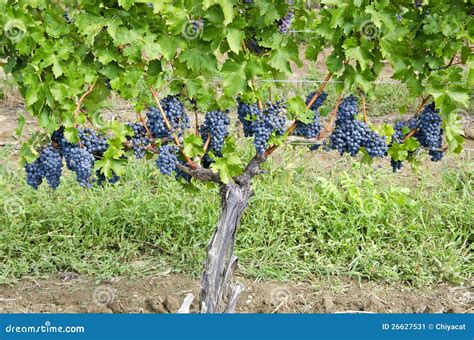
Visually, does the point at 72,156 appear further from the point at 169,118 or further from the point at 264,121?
the point at 264,121

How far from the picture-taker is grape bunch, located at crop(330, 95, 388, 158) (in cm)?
359

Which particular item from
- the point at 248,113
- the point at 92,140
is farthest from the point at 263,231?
the point at 92,140

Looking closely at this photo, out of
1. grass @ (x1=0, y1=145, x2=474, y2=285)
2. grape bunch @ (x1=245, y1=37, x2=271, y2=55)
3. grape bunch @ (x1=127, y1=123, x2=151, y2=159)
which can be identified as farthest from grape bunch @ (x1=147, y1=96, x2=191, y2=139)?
grass @ (x1=0, y1=145, x2=474, y2=285)

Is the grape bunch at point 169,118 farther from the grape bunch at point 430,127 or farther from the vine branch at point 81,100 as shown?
the grape bunch at point 430,127

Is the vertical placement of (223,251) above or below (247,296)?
above

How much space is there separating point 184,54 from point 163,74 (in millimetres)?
158

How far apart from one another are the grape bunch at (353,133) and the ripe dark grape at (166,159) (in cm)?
74

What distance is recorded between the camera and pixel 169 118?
141 inches

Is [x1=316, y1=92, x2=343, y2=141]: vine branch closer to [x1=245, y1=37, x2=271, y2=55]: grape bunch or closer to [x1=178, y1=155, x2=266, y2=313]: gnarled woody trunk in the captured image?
[x1=178, y1=155, x2=266, y2=313]: gnarled woody trunk

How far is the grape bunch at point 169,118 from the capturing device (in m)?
3.56

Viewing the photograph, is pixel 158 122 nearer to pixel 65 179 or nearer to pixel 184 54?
pixel 184 54

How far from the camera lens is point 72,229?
505cm

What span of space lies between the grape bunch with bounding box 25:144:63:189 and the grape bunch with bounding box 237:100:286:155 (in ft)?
2.90

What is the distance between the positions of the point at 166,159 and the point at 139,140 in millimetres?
206
